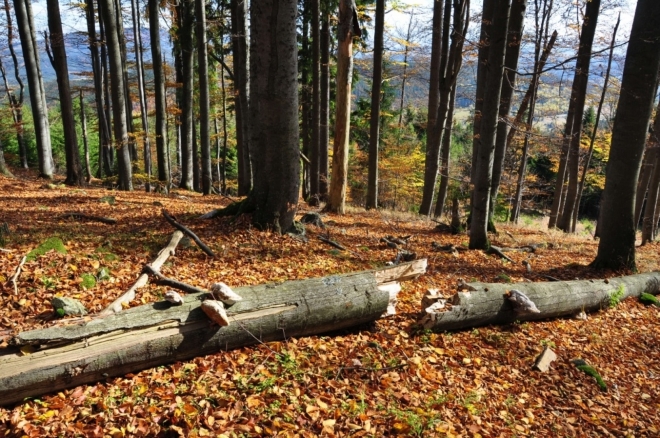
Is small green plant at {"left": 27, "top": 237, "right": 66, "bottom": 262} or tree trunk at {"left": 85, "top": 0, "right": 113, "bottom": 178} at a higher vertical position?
tree trunk at {"left": 85, "top": 0, "right": 113, "bottom": 178}

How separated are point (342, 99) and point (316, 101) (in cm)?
232

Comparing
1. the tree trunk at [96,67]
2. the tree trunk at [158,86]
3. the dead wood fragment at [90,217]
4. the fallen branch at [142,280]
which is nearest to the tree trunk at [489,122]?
the fallen branch at [142,280]

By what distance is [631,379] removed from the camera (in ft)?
15.1

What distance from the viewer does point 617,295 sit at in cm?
662

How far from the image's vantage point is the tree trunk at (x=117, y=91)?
12.0 metres

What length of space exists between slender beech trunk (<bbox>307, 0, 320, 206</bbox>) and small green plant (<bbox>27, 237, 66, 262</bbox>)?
377 inches

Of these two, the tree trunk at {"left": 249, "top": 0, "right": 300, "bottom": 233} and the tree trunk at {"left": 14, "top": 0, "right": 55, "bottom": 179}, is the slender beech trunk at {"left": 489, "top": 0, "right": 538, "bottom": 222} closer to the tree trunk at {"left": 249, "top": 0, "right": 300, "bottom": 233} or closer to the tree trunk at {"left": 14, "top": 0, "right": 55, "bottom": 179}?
the tree trunk at {"left": 249, "top": 0, "right": 300, "bottom": 233}

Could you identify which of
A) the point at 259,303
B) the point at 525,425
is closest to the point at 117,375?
the point at 259,303

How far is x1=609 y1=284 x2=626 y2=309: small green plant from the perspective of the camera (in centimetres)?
651

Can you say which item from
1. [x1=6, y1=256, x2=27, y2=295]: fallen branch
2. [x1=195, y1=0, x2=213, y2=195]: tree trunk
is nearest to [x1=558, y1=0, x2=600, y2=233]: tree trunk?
[x1=195, y1=0, x2=213, y2=195]: tree trunk

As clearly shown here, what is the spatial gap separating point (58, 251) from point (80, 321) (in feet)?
8.15

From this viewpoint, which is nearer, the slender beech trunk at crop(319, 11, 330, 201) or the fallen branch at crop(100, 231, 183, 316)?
the fallen branch at crop(100, 231, 183, 316)

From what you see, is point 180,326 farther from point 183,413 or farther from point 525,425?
point 525,425

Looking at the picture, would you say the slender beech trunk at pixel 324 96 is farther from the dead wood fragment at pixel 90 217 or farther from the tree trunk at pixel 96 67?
the tree trunk at pixel 96 67
